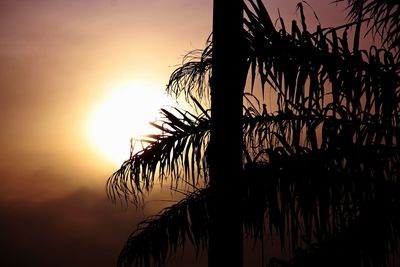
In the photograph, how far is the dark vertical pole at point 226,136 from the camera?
270 centimetres

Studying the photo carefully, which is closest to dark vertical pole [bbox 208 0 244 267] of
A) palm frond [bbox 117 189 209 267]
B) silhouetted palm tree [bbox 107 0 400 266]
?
silhouetted palm tree [bbox 107 0 400 266]

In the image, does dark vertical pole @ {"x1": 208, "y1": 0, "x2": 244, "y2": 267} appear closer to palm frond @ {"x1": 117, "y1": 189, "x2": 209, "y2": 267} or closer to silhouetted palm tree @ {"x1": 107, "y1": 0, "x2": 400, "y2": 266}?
silhouetted palm tree @ {"x1": 107, "y1": 0, "x2": 400, "y2": 266}

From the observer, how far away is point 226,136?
2752mm

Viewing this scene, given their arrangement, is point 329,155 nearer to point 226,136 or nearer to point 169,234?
point 226,136

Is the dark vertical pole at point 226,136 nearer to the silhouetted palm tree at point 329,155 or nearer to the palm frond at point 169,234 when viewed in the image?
the silhouetted palm tree at point 329,155

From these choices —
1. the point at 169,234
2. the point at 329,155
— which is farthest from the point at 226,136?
the point at 169,234

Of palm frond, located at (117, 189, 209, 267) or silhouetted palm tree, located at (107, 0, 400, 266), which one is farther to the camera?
palm frond, located at (117, 189, 209, 267)

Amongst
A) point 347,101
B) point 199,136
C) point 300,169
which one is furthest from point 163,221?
point 347,101

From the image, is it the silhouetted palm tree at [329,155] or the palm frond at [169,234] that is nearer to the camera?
the silhouetted palm tree at [329,155]

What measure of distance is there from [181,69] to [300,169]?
217cm

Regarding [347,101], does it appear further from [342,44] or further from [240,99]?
[240,99]

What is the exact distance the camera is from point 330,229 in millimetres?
3146

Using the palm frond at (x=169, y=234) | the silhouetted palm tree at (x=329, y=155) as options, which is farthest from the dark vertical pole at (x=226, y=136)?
the palm frond at (x=169, y=234)

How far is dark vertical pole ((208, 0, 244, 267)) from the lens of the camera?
2.70 m
